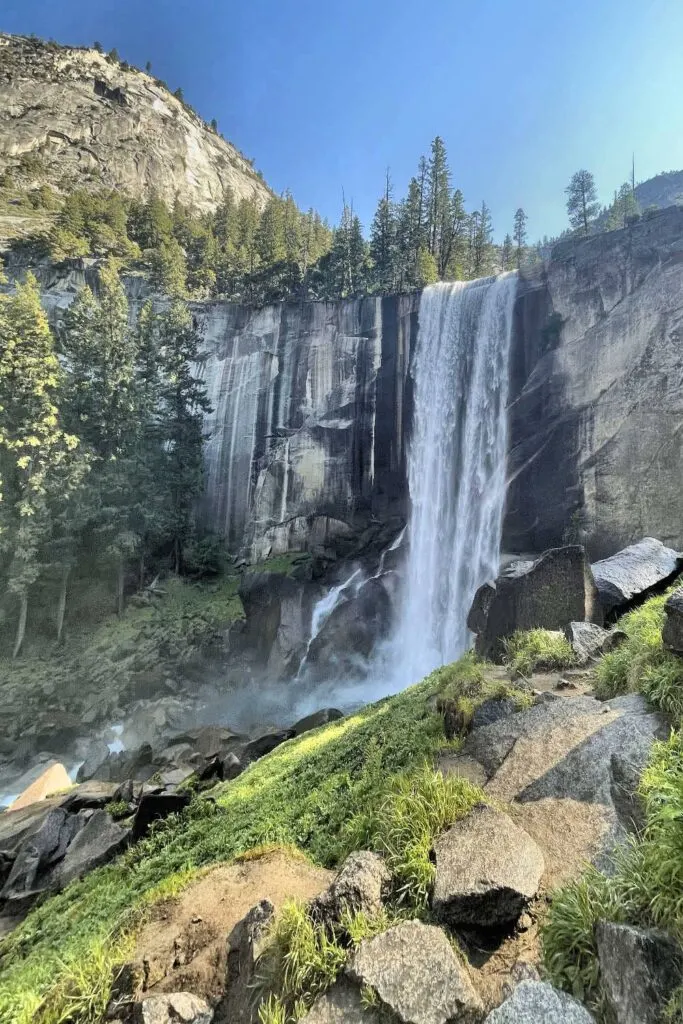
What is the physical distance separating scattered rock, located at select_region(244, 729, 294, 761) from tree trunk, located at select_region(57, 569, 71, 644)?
17.4m

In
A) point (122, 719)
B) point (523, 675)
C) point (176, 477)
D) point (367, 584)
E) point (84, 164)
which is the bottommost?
point (122, 719)

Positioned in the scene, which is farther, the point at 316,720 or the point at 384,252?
the point at 384,252

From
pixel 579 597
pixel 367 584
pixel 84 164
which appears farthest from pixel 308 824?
pixel 84 164

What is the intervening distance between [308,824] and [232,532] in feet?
102

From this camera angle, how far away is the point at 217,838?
21.8 ft

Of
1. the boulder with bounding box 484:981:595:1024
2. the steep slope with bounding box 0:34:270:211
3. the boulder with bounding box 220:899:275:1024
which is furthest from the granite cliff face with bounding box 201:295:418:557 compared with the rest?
the steep slope with bounding box 0:34:270:211

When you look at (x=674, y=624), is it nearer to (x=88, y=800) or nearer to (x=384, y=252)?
(x=88, y=800)

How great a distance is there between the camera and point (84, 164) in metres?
62.9

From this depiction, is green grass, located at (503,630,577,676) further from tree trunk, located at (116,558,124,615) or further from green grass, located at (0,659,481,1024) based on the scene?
tree trunk, located at (116,558,124,615)

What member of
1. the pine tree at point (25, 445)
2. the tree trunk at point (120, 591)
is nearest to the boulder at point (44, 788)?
the pine tree at point (25, 445)

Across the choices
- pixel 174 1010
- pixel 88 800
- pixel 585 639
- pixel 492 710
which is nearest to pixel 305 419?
pixel 88 800

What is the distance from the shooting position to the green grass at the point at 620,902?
278 cm

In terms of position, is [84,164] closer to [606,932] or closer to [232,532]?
[232,532]

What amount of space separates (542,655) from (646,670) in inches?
90.7
